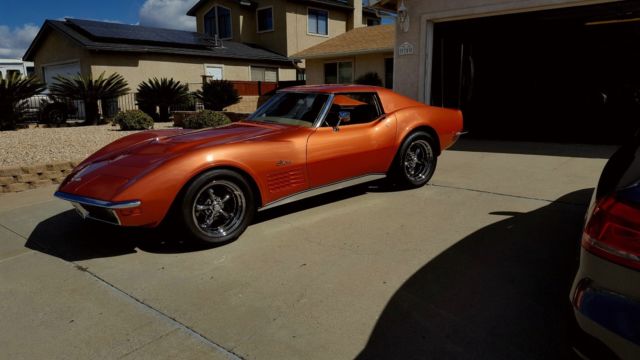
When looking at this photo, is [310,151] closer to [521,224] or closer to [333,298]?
[333,298]

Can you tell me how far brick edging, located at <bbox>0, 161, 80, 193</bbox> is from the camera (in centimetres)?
593

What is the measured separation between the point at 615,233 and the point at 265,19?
27723 millimetres

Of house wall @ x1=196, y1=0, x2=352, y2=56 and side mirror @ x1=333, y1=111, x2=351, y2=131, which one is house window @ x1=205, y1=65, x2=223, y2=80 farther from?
side mirror @ x1=333, y1=111, x2=351, y2=131

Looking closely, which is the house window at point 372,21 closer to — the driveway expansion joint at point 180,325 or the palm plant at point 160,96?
the palm plant at point 160,96

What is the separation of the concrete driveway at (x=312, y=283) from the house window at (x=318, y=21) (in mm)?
23861

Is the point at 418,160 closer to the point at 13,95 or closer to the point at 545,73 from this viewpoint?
the point at 545,73

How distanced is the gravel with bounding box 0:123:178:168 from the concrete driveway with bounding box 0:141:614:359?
3097mm

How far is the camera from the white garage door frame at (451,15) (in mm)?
8438

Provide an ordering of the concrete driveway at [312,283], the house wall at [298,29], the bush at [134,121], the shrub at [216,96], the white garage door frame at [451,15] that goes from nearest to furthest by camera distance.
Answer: the concrete driveway at [312,283]
the white garage door frame at [451,15]
the bush at [134,121]
the shrub at [216,96]
the house wall at [298,29]

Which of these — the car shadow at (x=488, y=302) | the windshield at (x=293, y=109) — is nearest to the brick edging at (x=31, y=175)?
the windshield at (x=293, y=109)

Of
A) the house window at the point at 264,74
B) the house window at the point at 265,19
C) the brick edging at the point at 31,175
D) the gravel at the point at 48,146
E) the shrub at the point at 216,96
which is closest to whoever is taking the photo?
the brick edging at the point at 31,175

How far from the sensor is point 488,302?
281cm

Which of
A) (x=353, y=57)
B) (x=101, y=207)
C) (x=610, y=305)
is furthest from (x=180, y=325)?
(x=353, y=57)

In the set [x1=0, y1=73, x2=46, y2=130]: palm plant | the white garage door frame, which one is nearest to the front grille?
the white garage door frame
